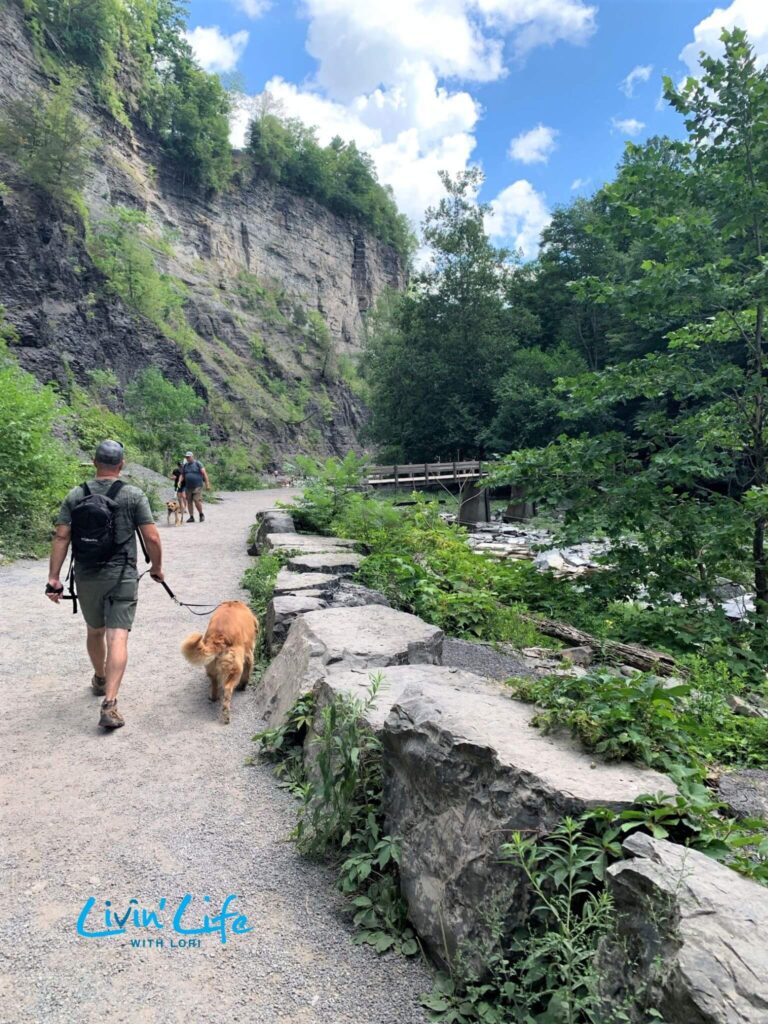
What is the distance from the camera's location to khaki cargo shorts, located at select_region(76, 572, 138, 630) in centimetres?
436

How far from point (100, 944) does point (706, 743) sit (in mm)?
2947

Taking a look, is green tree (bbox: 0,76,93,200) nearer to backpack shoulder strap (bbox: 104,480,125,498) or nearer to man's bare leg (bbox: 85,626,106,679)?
backpack shoulder strap (bbox: 104,480,125,498)

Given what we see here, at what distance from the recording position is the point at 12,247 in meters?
25.0

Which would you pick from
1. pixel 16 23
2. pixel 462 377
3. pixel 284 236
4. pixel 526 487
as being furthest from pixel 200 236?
pixel 526 487

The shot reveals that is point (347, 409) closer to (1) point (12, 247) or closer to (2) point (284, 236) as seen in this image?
(2) point (284, 236)

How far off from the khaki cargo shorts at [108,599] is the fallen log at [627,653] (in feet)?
13.5

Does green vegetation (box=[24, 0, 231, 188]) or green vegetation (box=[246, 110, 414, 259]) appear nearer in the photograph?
green vegetation (box=[24, 0, 231, 188])

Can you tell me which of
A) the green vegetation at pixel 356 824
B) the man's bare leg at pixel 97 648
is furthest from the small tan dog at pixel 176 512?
the green vegetation at pixel 356 824

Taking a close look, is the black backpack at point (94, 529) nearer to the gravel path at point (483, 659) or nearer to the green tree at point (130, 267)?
the gravel path at point (483, 659)

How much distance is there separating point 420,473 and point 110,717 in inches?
776

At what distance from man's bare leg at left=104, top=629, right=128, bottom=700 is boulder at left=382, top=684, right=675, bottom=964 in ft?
8.10

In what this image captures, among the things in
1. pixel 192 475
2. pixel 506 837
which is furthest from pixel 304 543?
pixel 192 475

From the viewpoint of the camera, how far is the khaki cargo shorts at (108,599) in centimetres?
436

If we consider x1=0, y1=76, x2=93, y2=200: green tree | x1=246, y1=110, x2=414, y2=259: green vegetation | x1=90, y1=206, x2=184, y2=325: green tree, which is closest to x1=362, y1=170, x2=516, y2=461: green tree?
x1=90, y1=206, x2=184, y2=325: green tree
